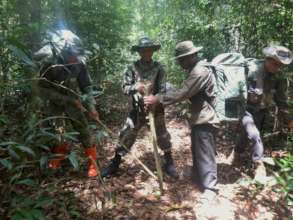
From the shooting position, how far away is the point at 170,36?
979 centimetres

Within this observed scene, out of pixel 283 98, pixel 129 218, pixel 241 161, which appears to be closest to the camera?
pixel 129 218

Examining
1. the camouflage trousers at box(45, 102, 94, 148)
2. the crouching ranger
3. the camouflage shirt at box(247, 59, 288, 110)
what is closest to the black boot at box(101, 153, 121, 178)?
the crouching ranger

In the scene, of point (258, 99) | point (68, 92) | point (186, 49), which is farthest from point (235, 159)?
point (68, 92)

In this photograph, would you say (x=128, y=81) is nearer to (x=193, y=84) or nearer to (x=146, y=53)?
(x=146, y=53)

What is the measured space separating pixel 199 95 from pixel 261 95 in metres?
1.24

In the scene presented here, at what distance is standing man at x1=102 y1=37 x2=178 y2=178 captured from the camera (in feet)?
16.9

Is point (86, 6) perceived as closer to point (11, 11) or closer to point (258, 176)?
point (11, 11)

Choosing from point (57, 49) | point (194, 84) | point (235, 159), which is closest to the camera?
point (57, 49)

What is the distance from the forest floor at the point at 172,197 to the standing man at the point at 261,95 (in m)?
0.38

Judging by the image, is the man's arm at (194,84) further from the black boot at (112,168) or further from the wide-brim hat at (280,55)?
the black boot at (112,168)

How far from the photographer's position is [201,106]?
15.6 feet

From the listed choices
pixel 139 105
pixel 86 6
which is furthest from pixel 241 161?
pixel 86 6

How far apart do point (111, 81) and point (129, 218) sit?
462cm

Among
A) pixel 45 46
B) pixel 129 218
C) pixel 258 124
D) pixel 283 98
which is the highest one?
pixel 45 46
